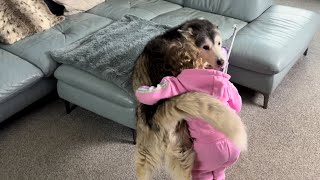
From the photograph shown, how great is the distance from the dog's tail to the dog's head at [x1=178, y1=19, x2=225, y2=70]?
6.2 inches

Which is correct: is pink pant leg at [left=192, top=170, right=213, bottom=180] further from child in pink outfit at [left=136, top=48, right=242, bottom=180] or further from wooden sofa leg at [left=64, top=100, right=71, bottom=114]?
wooden sofa leg at [left=64, top=100, right=71, bottom=114]

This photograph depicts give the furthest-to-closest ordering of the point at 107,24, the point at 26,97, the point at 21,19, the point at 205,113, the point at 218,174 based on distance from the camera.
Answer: the point at 107,24
the point at 21,19
the point at 26,97
the point at 218,174
the point at 205,113

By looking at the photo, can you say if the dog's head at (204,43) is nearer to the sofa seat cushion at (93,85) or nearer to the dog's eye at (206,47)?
the dog's eye at (206,47)

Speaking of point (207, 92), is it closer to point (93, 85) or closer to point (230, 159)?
point (230, 159)

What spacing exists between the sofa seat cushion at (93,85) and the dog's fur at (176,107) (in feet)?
1.39

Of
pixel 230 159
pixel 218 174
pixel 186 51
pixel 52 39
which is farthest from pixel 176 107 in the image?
pixel 52 39

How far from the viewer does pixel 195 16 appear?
2471 mm

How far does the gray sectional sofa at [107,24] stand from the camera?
74.3 inches

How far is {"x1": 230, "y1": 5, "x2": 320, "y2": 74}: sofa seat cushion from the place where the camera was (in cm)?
201

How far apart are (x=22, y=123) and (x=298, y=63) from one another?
2.14 metres

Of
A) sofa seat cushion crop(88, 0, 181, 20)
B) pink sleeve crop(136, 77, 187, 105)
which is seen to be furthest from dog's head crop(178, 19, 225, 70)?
sofa seat cushion crop(88, 0, 181, 20)

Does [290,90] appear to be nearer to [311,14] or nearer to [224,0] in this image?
[311,14]

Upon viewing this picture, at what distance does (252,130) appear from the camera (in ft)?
6.62

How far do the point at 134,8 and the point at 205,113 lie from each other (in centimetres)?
176
